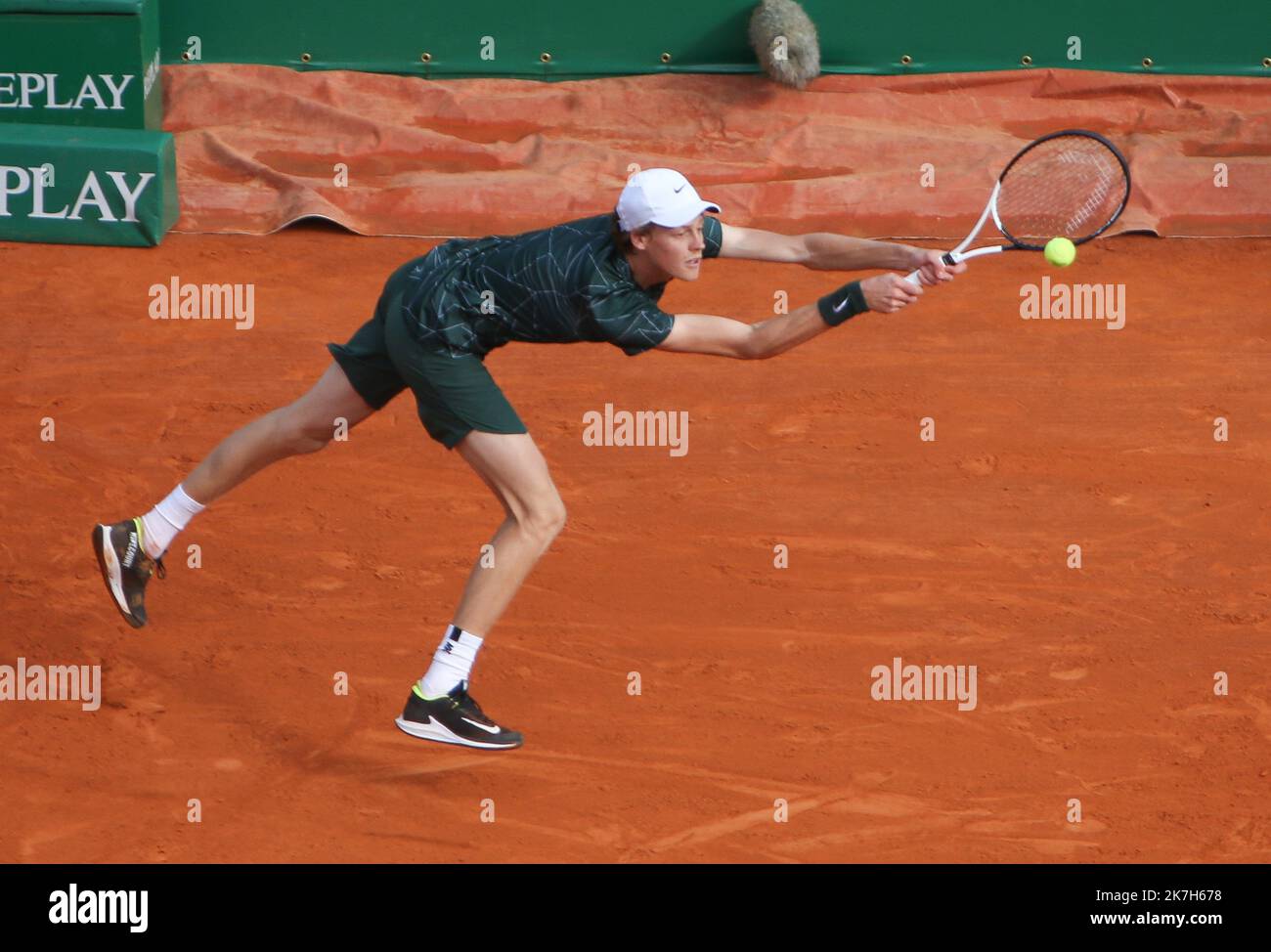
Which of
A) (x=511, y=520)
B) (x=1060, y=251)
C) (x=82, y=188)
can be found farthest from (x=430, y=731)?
(x=82, y=188)

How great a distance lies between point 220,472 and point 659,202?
1994 millimetres

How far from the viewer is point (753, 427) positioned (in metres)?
8.16

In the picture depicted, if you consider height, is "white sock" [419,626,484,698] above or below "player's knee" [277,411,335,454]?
below

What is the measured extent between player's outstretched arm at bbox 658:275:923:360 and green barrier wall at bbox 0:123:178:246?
5.93 m

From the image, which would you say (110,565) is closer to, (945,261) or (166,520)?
(166,520)

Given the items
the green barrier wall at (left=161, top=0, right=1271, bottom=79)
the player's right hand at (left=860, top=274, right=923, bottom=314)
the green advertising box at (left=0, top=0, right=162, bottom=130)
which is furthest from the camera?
the green barrier wall at (left=161, top=0, right=1271, bottom=79)

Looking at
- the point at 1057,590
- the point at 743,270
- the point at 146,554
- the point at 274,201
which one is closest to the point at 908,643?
A: the point at 1057,590

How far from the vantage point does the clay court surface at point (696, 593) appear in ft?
18.1

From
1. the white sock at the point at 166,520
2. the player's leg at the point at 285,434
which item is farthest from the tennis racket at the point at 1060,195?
the white sock at the point at 166,520

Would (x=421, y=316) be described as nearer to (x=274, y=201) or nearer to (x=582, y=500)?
(x=582, y=500)

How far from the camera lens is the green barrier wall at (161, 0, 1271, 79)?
11305mm

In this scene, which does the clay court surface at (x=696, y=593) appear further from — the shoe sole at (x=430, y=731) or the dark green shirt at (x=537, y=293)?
the dark green shirt at (x=537, y=293)

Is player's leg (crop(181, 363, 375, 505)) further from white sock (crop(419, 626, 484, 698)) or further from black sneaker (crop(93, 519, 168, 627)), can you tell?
white sock (crop(419, 626, 484, 698))

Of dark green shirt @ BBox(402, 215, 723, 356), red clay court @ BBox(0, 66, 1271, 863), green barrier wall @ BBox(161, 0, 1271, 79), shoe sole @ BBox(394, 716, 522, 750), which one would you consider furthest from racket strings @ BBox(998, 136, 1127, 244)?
green barrier wall @ BBox(161, 0, 1271, 79)
